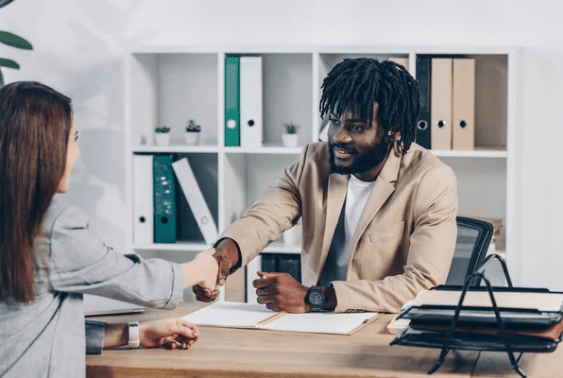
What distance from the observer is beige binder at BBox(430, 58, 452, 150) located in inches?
129

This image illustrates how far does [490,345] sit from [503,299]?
178 millimetres

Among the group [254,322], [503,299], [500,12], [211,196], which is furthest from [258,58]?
[503,299]

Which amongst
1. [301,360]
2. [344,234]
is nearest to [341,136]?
[344,234]

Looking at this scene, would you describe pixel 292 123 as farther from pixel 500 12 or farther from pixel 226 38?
pixel 500 12

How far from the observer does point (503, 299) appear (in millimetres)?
1603

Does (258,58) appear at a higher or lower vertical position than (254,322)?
higher

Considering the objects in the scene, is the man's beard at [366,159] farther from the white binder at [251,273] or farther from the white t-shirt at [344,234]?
the white binder at [251,273]

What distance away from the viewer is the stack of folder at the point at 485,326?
56.7 inches

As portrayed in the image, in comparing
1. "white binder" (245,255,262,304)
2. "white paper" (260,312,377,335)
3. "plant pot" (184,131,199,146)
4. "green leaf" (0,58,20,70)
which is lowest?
"white binder" (245,255,262,304)

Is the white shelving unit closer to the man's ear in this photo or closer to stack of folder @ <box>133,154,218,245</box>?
stack of folder @ <box>133,154,218,245</box>

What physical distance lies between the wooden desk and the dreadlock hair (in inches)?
31.0

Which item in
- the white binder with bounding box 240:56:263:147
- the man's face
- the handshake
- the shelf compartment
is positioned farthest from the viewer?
the shelf compartment

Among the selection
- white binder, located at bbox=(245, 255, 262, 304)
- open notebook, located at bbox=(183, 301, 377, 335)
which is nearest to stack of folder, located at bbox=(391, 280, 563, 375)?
open notebook, located at bbox=(183, 301, 377, 335)

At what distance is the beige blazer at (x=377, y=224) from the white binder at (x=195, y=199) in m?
0.99
